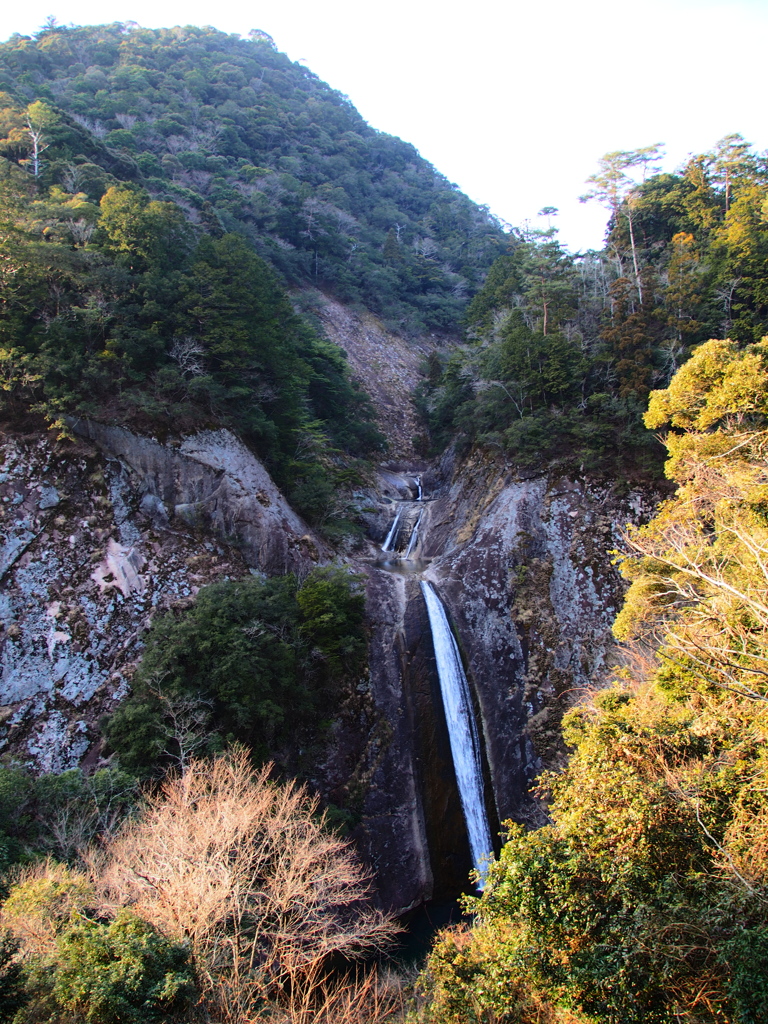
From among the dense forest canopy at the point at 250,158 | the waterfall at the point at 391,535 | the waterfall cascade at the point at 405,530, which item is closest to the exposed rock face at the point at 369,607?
the waterfall cascade at the point at 405,530

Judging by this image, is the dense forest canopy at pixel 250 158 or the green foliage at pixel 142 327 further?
the dense forest canopy at pixel 250 158

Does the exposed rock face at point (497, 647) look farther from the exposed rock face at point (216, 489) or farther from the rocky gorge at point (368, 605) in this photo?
the exposed rock face at point (216, 489)

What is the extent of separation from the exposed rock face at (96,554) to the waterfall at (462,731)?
7.50 meters

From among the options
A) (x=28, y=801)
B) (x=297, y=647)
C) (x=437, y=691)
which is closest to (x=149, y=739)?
(x=28, y=801)

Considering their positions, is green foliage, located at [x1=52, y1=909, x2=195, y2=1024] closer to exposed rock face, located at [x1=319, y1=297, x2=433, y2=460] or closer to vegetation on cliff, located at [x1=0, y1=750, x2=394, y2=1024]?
vegetation on cliff, located at [x1=0, y1=750, x2=394, y2=1024]

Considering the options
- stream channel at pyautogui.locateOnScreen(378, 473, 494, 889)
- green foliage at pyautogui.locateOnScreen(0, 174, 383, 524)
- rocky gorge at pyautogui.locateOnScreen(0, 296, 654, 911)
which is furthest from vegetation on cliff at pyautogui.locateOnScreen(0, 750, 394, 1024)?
green foliage at pyautogui.locateOnScreen(0, 174, 383, 524)

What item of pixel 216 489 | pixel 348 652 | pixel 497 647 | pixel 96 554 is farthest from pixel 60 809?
pixel 497 647

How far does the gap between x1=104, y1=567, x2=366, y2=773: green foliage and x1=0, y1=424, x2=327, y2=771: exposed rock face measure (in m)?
1.42

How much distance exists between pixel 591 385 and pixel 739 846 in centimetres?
2335

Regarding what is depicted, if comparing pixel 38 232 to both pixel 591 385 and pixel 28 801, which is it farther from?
pixel 591 385

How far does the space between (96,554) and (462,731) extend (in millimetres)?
15054

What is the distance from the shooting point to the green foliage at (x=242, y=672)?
13.7 m

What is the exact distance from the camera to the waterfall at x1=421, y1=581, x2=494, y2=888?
16703mm

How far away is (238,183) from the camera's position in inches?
1891
